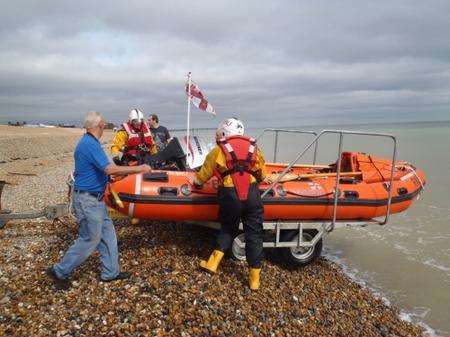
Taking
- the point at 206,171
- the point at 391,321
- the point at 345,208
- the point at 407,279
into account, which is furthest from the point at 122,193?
the point at 407,279

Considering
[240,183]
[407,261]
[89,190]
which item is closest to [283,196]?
[240,183]

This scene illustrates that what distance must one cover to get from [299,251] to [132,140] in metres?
2.99

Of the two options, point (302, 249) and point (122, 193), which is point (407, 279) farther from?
point (122, 193)

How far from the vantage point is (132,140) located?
6.19 m

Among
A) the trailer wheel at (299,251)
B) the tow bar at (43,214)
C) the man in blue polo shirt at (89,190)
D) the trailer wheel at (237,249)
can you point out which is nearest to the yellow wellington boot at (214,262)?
the trailer wheel at (237,249)

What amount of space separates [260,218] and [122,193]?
1.58m

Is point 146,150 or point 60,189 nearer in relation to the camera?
point 146,150

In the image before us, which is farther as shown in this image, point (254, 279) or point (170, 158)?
point (170, 158)

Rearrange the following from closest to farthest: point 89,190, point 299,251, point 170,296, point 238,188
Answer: point 89,190 → point 170,296 → point 238,188 → point 299,251

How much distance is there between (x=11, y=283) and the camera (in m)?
3.80

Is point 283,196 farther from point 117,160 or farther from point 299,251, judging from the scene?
point 117,160

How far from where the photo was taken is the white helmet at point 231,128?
13.9ft

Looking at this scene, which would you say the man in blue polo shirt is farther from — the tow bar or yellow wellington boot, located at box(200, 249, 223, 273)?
the tow bar

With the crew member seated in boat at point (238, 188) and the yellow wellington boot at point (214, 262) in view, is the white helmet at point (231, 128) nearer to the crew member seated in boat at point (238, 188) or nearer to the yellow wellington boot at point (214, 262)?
the crew member seated in boat at point (238, 188)
